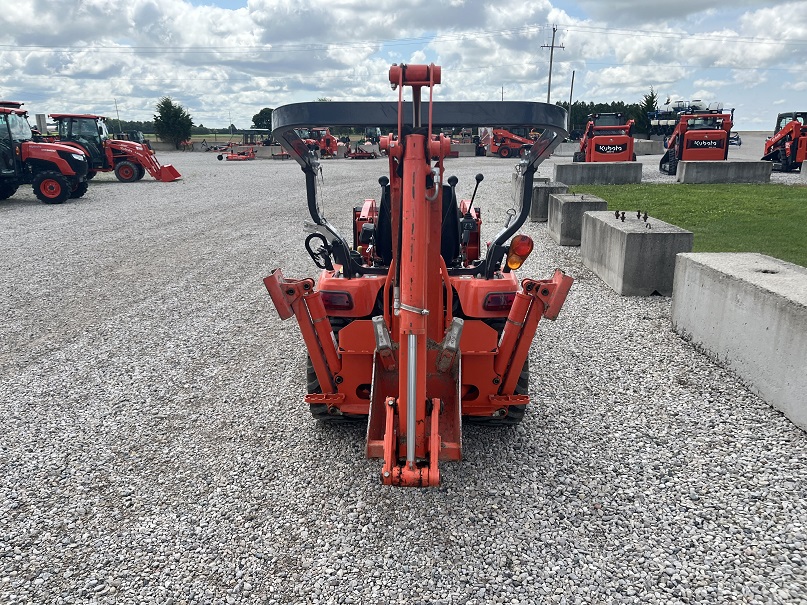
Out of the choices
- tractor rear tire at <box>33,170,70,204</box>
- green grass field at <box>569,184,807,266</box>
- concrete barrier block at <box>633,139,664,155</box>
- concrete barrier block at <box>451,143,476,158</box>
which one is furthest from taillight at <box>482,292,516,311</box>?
concrete barrier block at <box>633,139,664,155</box>

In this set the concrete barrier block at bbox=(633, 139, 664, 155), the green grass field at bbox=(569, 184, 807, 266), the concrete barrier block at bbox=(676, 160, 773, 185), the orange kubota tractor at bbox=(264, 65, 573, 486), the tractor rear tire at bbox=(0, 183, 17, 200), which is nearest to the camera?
the orange kubota tractor at bbox=(264, 65, 573, 486)

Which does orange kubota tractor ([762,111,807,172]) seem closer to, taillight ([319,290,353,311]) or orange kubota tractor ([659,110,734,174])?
orange kubota tractor ([659,110,734,174])

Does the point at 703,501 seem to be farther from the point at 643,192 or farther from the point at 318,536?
the point at 643,192

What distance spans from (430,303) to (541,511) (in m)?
1.31

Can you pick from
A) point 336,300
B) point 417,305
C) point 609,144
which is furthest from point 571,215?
point 609,144

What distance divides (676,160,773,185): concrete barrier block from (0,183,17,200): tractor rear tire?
19.5m

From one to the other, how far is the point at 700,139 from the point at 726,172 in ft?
10.7

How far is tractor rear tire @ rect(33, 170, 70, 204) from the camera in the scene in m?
16.7

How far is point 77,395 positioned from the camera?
491 centimetres

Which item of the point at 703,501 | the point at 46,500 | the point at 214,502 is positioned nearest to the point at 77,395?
the point at 46,500

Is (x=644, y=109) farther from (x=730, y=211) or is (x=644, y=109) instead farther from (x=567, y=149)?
(x=730, y=211)

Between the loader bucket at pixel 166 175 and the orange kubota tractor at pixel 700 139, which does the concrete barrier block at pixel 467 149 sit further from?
the loader bucket at pixel 166 175

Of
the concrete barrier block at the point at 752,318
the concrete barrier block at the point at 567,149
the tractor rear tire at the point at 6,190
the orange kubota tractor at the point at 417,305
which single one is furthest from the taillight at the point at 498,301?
the concrete barrier block at the point at 567,149

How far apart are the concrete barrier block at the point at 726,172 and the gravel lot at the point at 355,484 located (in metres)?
14.0
